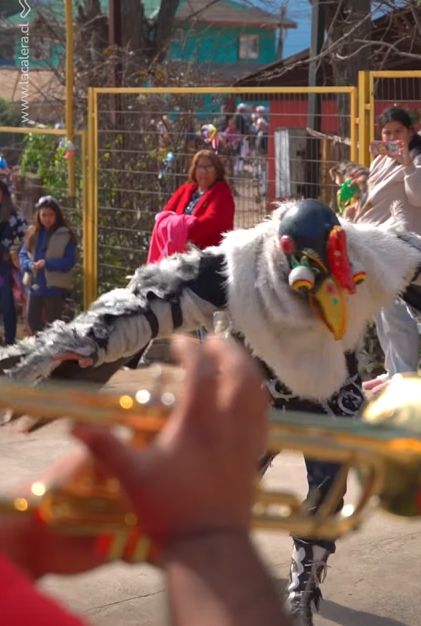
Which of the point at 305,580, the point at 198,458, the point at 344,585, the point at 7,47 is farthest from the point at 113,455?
the point at 7,47

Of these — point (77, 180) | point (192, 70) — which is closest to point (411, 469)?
point (77, 180)

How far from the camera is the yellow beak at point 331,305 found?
386 centimetres

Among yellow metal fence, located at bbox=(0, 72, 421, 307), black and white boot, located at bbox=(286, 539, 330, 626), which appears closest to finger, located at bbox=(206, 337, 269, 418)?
black and white boot, located at bbox=(286, 539, 330, 626)

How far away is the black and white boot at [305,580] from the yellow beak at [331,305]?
75 centimetres

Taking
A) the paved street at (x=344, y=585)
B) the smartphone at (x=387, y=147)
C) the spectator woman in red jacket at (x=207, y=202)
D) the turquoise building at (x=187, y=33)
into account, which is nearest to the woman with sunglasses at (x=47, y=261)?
the spectator woman in red jacket at (x=207, y=202)

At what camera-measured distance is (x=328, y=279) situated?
12.7 ft

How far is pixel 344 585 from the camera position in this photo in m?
4.71

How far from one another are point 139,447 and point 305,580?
3035 millimetres

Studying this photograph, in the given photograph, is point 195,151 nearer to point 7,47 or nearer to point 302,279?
point 302,279

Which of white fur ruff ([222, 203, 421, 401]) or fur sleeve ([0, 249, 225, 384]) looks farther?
white fur ruff ([222, 203, 421, 401])

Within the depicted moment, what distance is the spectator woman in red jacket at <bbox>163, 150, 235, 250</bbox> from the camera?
760 cm

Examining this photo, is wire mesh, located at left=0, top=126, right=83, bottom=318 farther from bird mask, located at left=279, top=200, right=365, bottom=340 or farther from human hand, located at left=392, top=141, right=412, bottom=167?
bird mask, located at left=279, top=200, right=365, bottom=340

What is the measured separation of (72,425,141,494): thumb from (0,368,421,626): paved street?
3.14 meters

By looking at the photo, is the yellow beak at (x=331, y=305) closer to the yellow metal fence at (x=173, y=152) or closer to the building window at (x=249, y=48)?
the yellow metal fence at (x=173, y=152)
